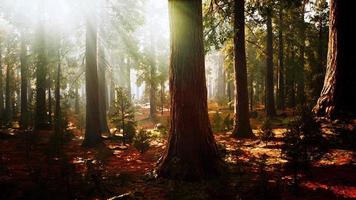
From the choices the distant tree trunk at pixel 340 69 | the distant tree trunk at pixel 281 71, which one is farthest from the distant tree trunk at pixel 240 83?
the distant tree trunk at pixel 281 71

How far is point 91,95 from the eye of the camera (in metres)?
13.4

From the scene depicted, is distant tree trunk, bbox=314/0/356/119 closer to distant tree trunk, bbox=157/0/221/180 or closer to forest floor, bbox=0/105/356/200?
forest floor, bbox=0/105/356/200

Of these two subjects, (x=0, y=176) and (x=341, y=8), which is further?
(x=341, y=8)

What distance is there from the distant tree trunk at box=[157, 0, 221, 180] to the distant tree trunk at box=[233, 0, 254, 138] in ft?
20.0

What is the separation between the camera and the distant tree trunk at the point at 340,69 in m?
8.75

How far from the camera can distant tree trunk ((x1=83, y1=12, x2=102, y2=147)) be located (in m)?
13.2

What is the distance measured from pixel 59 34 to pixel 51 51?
2.43 metres

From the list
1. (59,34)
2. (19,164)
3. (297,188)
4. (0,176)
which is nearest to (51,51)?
(59,34)

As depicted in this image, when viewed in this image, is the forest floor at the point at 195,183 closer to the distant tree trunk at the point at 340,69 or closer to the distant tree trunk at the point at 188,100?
the distant tree trunk at the point at 188,100

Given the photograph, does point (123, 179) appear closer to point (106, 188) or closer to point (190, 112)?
point (106, 188)

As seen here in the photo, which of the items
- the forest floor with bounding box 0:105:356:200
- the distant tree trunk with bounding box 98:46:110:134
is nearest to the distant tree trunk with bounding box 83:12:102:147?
the distant tree trunk with bounding box 98:46:110:134

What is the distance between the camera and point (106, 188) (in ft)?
20.3

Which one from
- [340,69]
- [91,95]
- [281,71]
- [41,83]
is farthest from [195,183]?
[281,71]

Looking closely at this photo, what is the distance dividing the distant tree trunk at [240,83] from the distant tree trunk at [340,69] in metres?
3.80
